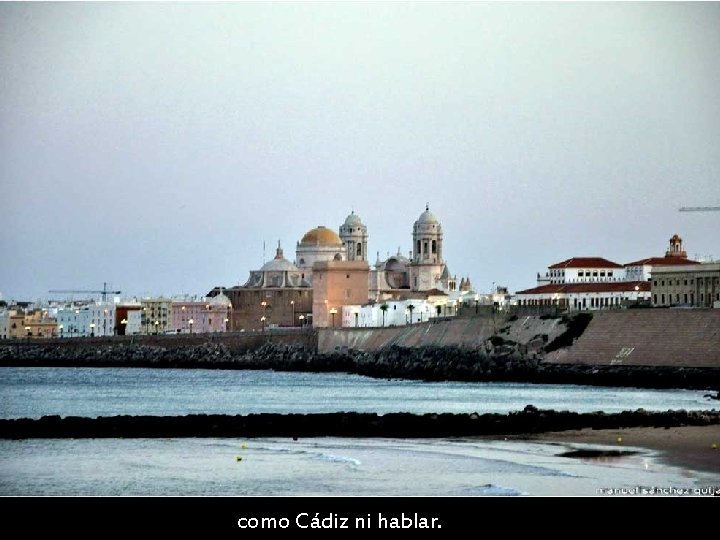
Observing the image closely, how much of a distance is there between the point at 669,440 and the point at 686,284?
63.3 m

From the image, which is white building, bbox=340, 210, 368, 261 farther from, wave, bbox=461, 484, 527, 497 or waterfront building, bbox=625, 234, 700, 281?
wave, bbox=461, 484, 527, 497

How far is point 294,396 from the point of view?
64000 millimetres

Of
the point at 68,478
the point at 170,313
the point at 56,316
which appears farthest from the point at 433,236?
the point at 68,478

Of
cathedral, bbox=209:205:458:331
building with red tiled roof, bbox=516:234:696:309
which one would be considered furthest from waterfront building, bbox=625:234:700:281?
cathedral, bbox=209:205:458:331

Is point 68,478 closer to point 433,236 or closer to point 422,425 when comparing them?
point 422,425

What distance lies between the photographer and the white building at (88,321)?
156500 mm

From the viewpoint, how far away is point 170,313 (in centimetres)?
15525

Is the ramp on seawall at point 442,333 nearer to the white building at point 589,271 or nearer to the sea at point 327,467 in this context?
the white building at point 589,271

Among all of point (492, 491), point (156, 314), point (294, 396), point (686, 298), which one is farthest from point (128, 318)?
point (492, 491)

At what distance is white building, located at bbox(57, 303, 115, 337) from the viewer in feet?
513

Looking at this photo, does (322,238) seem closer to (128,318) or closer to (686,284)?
(128,318)

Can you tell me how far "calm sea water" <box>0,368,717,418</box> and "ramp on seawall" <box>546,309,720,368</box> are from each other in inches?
217
